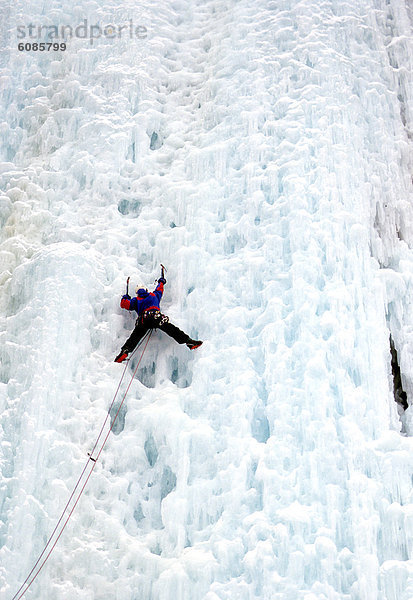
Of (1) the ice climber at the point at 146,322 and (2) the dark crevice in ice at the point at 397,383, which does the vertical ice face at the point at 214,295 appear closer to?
(2) the dark crevice in ice at the point at 397,383

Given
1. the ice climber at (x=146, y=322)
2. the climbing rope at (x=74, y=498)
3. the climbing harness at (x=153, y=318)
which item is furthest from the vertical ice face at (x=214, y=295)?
the climbing harness at (x=153, y=318)

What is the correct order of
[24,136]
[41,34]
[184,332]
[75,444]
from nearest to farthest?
1. [75,444]
2. [184,332]
3. [24,136]
4. [41,34]

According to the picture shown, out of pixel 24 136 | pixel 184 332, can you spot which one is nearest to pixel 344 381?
pixel 184 332

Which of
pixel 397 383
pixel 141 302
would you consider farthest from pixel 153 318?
pixel 397 383

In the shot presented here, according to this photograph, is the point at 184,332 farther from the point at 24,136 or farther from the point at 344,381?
the point at 24,136

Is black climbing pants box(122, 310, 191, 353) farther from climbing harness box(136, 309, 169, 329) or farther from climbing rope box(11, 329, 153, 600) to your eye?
climbing rope box(11, 329, 153, 600)

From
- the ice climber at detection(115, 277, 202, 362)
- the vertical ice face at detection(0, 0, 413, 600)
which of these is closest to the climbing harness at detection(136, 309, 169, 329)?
the ice climber at detection(115, 277, 202, 362)

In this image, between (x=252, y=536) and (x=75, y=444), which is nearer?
(x=252, y=536)
